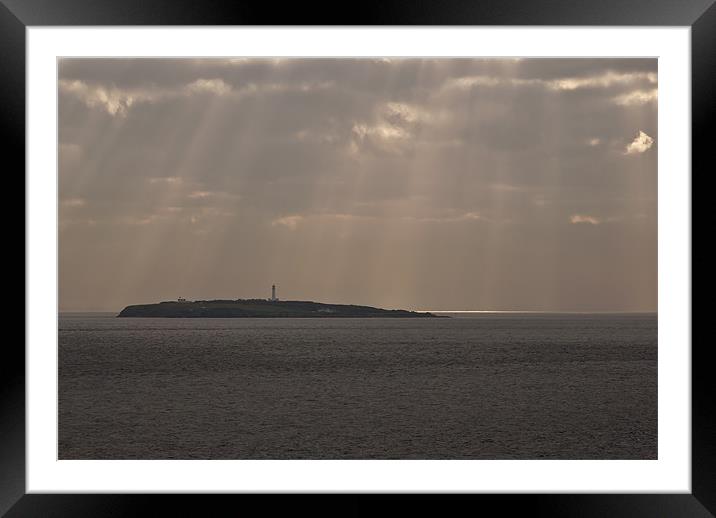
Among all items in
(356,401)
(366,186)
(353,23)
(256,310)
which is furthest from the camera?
(256,310)

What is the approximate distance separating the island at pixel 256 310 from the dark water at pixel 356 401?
21387mm

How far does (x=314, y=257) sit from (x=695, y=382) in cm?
4115

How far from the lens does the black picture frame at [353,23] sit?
73.0 inches

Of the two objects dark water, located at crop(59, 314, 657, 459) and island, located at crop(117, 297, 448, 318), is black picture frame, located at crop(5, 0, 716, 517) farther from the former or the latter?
island, located at crop(117, 297, 448, 318)

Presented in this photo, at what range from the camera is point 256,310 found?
198 ft

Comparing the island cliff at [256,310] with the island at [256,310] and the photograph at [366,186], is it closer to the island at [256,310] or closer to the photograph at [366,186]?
the island at [256,310]

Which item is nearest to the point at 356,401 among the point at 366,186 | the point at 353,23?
the point at 353,23

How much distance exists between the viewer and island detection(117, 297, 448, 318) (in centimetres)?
6078

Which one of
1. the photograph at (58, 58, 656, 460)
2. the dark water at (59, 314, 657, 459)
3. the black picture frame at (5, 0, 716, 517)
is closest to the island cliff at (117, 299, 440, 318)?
the photograph at (58, 58, 656, 460)

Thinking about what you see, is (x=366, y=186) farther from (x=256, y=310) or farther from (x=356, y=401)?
(x=356, y=401)

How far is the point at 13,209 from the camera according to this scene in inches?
75.3

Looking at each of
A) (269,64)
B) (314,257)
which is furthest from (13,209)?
(269,64)

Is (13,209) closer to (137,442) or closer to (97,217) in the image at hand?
(137,442)

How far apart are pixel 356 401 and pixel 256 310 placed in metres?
41.9
